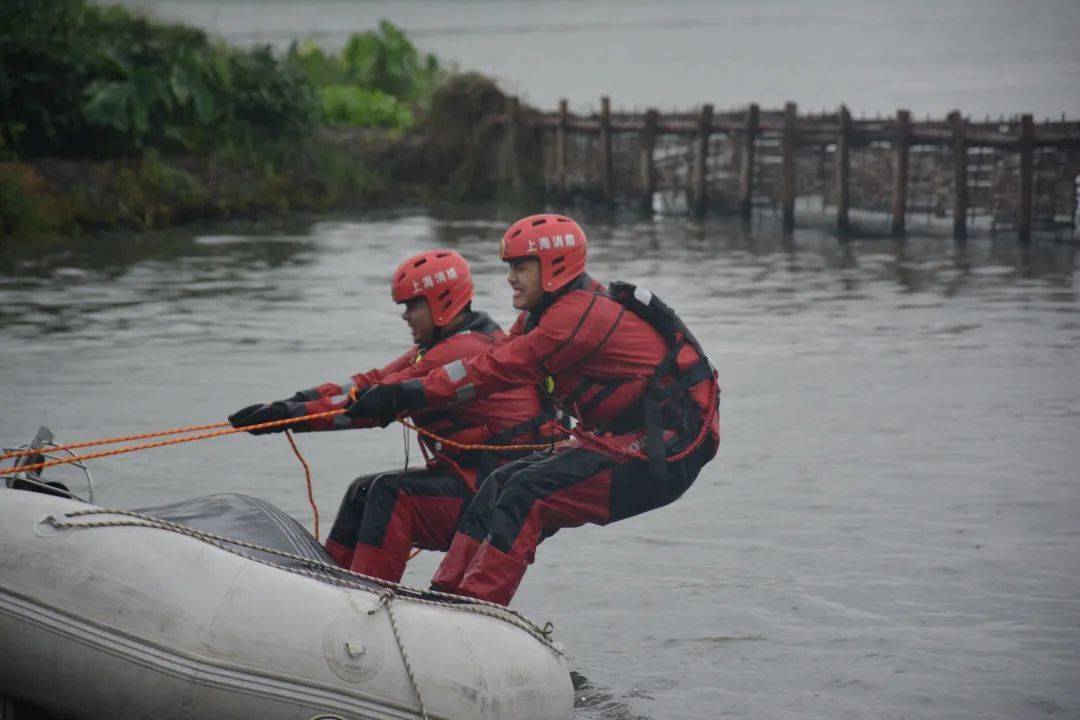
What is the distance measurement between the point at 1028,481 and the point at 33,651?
6874 millimetres

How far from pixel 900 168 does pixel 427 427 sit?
2339cm

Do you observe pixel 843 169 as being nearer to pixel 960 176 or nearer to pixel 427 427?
pixel 960 176

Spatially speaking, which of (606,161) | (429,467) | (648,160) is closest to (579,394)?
(429,467)

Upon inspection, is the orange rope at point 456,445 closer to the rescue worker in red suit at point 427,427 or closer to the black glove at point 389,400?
the rescue worker in red suit at point 427,427

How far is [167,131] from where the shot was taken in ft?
106

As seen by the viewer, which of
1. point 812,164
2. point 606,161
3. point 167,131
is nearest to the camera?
point 167,131

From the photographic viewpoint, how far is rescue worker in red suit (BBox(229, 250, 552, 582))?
7.23 meters

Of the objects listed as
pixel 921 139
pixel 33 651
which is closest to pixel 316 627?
pixel 33 651

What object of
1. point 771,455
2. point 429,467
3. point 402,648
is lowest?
point 771,455

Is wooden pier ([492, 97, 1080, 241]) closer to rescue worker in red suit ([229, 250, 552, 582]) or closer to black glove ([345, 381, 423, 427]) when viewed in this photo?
rescue worker in red suit ([229, 250, 552, 582])

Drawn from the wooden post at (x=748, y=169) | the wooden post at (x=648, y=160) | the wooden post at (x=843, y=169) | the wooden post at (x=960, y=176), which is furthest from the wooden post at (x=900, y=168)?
the wooden post at (x=648, y=160)

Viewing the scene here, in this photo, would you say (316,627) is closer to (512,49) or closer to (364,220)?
(364,220)

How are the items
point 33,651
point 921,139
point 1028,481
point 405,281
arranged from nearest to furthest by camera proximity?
1. point 33,651
2. point 405,281
3. point 1028,481
4. point 921,139

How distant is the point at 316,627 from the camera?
5.92m
